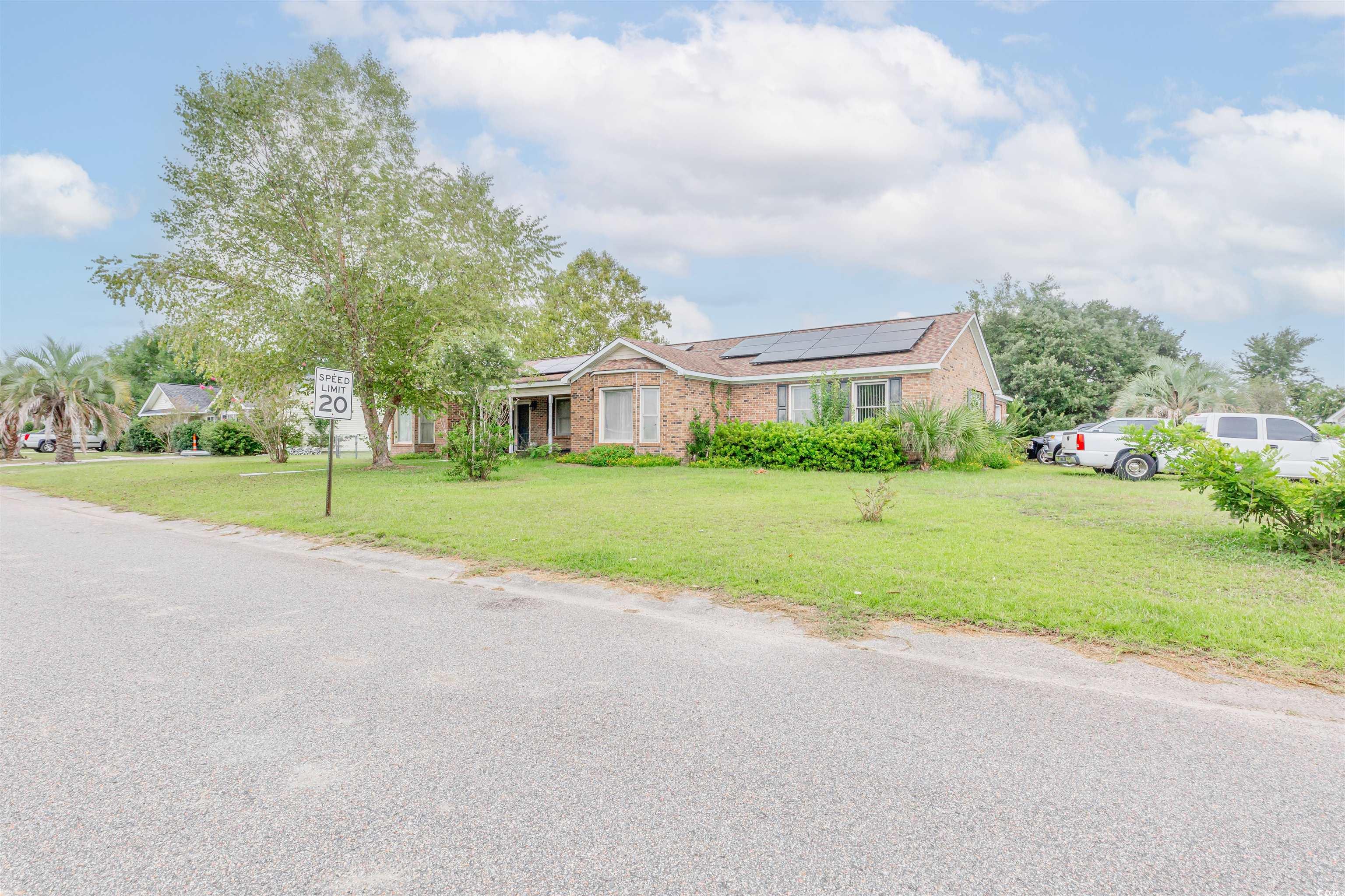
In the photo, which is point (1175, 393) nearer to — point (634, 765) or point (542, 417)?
point (542, 417)

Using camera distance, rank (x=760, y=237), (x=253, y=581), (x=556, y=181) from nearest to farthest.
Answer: (x=253, y=581)
(x=556, y=181)
(x=760, y=237)

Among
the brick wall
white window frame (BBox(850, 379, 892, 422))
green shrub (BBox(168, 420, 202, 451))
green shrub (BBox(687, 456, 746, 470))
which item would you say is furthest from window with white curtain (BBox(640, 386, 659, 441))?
green shrub (BBox(168, 420, 202, 451))

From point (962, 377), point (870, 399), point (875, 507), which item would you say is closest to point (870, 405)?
point (870, 399)

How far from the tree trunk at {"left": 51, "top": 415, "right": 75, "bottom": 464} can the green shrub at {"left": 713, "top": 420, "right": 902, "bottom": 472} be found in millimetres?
26646

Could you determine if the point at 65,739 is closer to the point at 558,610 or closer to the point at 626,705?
the point at 626,705

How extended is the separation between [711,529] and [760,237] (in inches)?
836

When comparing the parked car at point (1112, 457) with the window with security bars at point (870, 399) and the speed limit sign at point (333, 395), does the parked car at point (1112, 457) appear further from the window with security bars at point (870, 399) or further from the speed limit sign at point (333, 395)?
the speed limit sign at point (333, 395)

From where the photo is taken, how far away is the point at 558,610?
5.23m

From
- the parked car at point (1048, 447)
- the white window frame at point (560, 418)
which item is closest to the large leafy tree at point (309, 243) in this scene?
the white window frame at point (560, 418)

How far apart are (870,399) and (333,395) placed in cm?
1599

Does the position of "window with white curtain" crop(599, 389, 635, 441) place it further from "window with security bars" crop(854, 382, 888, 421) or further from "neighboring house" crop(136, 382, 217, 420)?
"neighboring house" crop(136, 382, 217, 420)

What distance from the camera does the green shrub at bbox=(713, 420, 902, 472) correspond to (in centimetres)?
1839

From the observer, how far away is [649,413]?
72.1 ft

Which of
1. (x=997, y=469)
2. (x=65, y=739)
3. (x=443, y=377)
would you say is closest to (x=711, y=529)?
(x=65, y=739)
